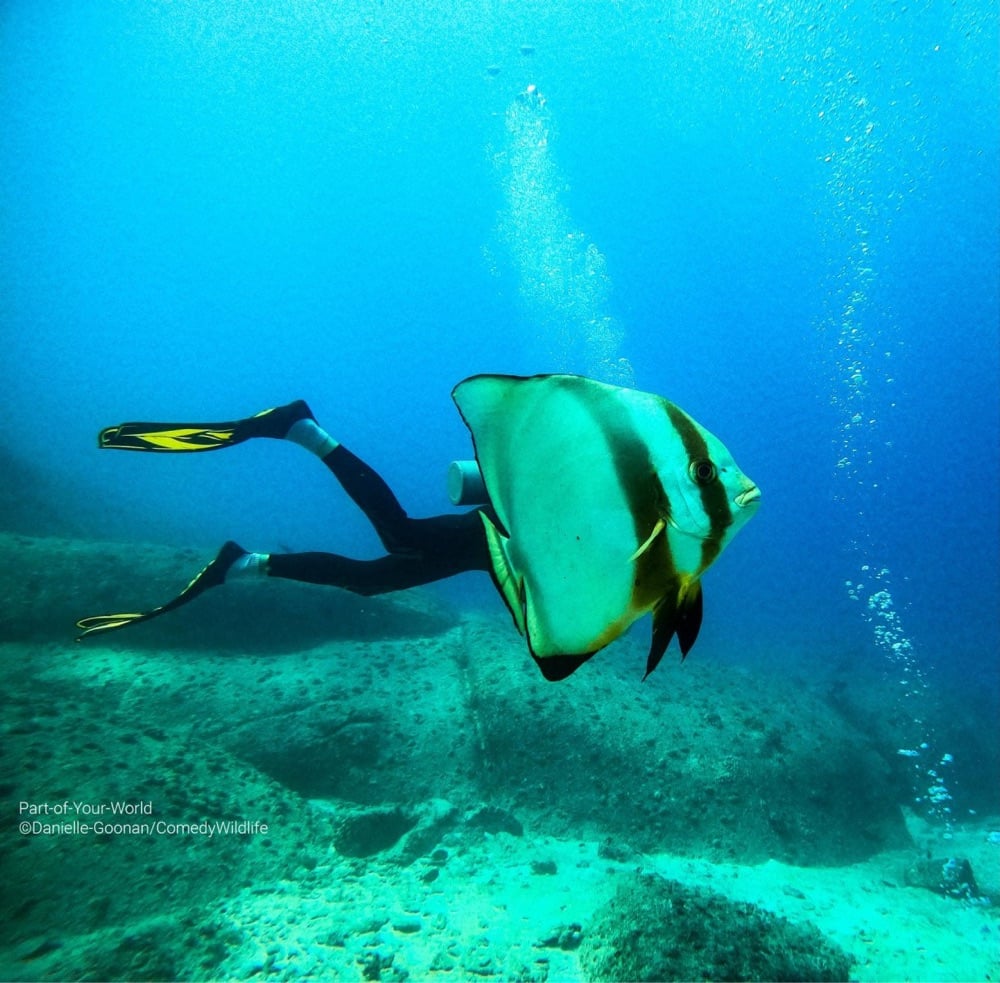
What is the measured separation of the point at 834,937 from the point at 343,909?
13.7 ft

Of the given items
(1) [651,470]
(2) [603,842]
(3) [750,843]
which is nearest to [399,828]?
(2) [603,842]

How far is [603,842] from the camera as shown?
5371mm

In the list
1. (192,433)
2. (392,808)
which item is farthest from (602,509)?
(392,808)

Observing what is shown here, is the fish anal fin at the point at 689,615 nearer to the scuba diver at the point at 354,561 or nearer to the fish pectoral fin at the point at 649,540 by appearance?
the fish pectoral fin at the point at 649,540

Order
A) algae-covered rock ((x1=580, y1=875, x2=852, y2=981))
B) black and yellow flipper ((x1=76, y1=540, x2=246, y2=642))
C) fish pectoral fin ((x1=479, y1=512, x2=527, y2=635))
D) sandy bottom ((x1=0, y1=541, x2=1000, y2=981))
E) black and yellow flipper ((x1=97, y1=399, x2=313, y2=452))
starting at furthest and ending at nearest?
black and yellow flipper ((x1=76, y1=540, x2=246, y2=642)) < sandy bottom ((x1=0, y1=541, x2=1000, y2=981)) < black and yellow flipper ((x1=97, y1=399, x2=313, y2=452)) < algae-covered rock ((x1=580, y1=875, x2=852, y2=981)) < fish pectoral fin ((x1=479, y1=512, x2=527, y2=635))

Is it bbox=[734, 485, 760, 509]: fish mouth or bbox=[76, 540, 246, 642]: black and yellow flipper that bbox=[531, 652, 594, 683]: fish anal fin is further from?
bbox=[76, 540, 246, 642]: black and yellow flipper

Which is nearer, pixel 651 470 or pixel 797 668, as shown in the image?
pixel 651 470

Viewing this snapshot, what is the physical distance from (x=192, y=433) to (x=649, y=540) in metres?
3.52

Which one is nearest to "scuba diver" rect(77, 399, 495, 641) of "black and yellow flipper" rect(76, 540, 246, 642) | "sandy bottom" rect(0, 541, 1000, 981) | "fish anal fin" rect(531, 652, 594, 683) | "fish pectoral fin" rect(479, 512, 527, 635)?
"black and yellow flipper" rect(76, 540, 246, 642)

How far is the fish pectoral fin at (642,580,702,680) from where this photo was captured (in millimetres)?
895

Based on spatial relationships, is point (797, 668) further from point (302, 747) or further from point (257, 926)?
point (257, 926)

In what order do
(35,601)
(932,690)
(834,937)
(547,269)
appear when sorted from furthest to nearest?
(547,269)
(932,690)
(35,601)
(834,937)

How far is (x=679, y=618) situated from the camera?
3.01ft

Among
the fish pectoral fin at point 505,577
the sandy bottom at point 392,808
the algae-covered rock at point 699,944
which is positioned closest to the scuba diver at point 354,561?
the sandy bottom at point 392,808
